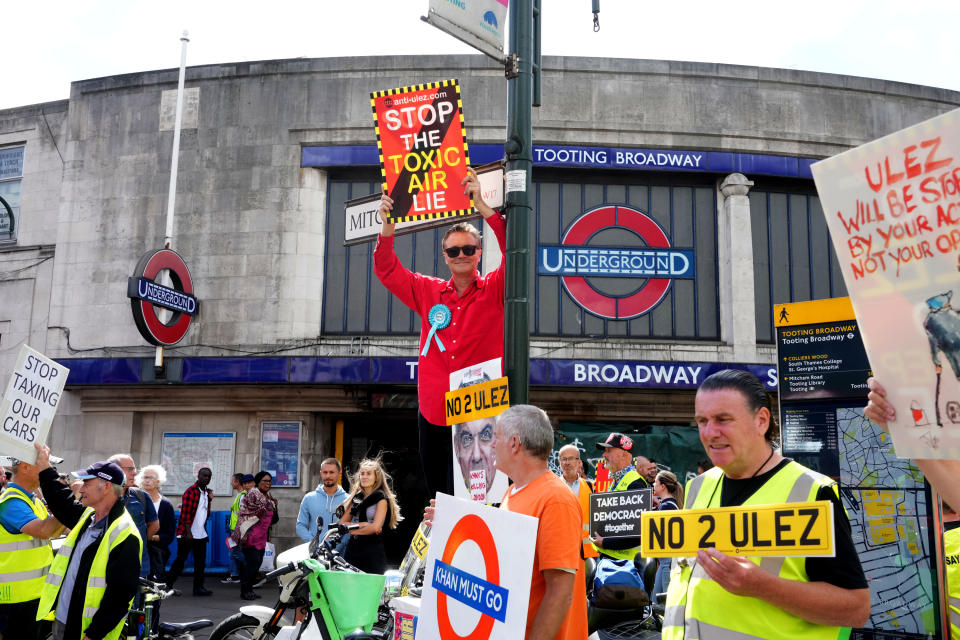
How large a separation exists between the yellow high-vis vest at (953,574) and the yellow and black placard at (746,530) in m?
3.90

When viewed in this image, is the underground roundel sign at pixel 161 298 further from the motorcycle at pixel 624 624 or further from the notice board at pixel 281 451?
the motorcycle at pixel 624 624

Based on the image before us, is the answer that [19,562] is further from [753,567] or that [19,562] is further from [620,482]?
[753,567]

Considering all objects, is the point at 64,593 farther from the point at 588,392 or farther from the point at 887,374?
the point at 588,392

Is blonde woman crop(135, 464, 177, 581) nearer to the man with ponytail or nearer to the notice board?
the notice board

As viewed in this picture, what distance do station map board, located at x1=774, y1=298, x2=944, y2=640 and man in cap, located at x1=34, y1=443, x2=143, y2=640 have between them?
4.64 metres

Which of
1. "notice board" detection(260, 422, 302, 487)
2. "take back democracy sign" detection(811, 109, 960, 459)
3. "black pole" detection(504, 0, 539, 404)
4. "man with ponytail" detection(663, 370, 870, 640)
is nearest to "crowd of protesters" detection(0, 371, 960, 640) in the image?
"man with ponytail" detection(663, 370, 870, 640)

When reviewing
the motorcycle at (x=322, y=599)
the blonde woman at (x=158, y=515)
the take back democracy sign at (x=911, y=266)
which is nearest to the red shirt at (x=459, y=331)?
the motorcycle at (x=322, y=599)

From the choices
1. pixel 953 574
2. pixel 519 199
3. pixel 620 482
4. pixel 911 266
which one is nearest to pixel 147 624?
pixel 519 199

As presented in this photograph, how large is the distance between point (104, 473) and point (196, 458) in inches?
518

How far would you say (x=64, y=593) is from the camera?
17.3 feet

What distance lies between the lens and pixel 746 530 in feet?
8.04

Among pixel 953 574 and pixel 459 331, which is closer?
pixel 459 331

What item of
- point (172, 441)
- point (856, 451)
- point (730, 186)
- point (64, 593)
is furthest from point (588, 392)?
point (64, 593)

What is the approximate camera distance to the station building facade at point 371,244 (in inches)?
695
